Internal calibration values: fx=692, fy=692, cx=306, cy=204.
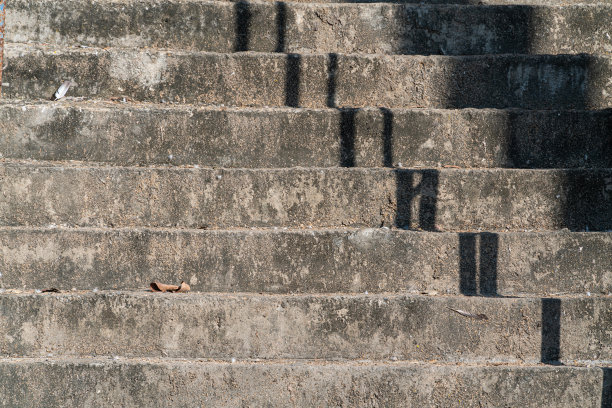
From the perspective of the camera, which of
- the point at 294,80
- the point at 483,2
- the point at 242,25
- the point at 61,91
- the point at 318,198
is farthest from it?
the point at 483,2

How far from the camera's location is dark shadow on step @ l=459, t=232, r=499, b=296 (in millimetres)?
3695

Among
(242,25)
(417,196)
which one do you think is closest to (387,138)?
(417,196)

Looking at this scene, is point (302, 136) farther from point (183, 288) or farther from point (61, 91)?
point (61, 91)

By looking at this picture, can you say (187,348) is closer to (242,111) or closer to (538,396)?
(242,111)

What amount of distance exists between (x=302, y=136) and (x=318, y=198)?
44 centimetres

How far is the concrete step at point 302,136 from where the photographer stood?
405cm

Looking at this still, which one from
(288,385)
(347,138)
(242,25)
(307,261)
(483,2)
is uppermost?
(483,2)

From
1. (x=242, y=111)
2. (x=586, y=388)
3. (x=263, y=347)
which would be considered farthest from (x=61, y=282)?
(x=586, y=388)

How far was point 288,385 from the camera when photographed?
3340 mm

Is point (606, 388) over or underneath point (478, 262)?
underneath

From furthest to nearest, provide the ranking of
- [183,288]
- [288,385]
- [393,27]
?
[393,27] → [183,288] → [288,385]

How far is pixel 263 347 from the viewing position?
350 cm

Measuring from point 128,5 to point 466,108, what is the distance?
2333 mm

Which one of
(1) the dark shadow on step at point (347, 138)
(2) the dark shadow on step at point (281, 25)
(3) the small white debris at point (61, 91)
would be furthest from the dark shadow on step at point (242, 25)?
(3) the small white debris at point (61, 91)
